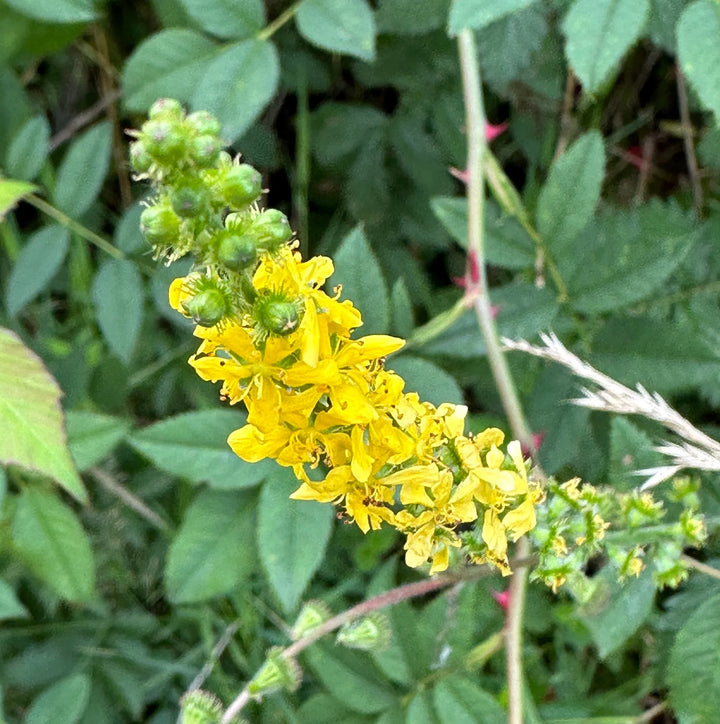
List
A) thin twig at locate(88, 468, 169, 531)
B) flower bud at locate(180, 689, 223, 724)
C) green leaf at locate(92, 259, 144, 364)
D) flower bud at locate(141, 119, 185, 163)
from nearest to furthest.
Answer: flower bud at locate(141, 119, 185, 163) < flower bud at locate(180, 689, 223, 724) < green leaf at locate(92, 259, 144, 364) < thin twig at locate(88, 468, 169, 531)

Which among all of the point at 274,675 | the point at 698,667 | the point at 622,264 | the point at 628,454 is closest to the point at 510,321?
the point at 622,264

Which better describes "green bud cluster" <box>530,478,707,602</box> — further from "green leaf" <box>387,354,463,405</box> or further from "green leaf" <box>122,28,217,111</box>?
"green leaf" <box>122,28,217,111</box>

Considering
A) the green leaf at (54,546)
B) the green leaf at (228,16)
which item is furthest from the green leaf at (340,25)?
the green leaf at (54,546)

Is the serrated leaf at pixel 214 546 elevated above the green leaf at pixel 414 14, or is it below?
below

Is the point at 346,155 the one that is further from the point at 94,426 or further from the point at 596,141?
the point at 94,426

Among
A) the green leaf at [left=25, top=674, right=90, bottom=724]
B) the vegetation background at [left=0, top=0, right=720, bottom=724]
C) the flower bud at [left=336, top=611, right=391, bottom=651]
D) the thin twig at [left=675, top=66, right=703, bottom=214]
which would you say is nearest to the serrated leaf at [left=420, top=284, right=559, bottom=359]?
the vegetation background at [left=0, top=0, right=720, bottom=724]

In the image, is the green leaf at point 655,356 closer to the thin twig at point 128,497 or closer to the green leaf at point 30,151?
the thin twig at point 128,497

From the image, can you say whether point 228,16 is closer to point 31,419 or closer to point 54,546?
point 31,419
